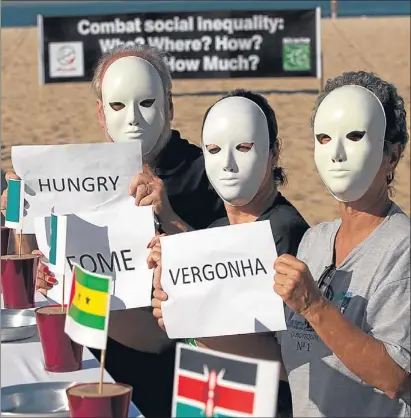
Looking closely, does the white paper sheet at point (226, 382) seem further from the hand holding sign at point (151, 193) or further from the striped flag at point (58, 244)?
the hand holding sign at point (151, 193)

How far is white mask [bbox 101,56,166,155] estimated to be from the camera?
2.69m

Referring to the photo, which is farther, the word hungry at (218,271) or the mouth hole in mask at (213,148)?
the mouth hole in mask at (213,148)

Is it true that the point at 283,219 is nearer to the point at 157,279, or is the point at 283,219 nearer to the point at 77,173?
the point at 157,279

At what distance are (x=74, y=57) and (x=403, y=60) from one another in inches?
224

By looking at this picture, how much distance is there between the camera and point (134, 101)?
8.83 ft

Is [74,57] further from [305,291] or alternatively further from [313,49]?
[305,291]

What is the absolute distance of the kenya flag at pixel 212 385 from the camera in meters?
1.45

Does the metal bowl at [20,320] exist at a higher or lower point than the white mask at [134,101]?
lower

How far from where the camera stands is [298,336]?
205 centimetres

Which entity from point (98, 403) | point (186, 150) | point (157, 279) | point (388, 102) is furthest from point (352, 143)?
point (186, 150)

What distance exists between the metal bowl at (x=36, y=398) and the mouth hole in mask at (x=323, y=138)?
77cm

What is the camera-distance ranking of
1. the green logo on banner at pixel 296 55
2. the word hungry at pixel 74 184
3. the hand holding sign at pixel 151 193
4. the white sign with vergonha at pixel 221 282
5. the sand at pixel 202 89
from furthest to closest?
the sand at pixel 202 89 < the green logo on banner at pixel 296 55 < the word hungry at pixel 74 184 < the hand holding sign at pixel 151 193 < the white sign with vergonha at pixel 221 282

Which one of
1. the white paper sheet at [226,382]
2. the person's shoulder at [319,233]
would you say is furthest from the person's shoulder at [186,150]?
the white paper sheet at [226,382]

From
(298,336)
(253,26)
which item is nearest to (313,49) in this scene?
(253,26)
